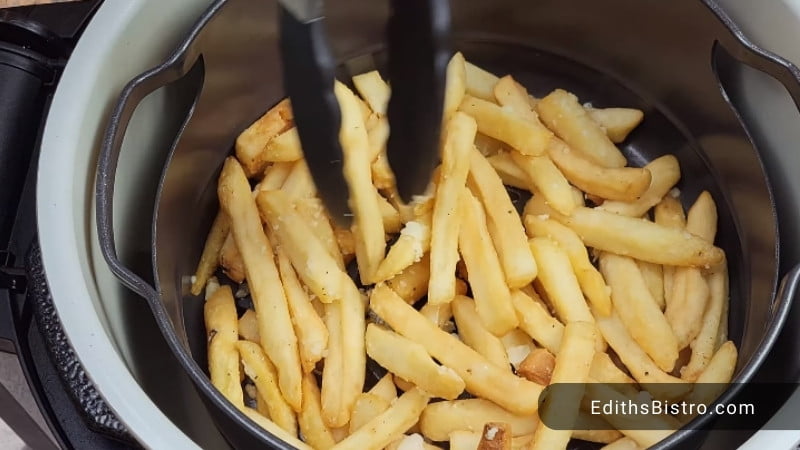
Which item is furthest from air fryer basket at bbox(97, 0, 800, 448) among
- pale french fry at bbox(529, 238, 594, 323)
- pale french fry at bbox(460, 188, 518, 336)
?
pale french fry at bbox(460, 188, 518, 336)

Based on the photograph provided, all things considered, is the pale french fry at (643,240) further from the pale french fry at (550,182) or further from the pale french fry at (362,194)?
the pale french fry at (362,194)

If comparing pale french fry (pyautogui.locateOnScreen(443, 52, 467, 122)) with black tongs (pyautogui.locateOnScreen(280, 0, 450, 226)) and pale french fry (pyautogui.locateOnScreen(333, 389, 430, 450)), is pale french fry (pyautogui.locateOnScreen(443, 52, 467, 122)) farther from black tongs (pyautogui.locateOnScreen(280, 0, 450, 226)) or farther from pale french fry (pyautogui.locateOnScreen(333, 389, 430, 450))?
pale french fry (pyautogui.locateOnScreen(333, 389, 430, 450))

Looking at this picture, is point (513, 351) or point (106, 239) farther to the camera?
point (513, 351)

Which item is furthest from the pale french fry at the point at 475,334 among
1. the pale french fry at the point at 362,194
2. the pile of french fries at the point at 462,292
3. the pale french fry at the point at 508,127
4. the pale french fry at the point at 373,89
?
the pale french fry at the point at 373,89

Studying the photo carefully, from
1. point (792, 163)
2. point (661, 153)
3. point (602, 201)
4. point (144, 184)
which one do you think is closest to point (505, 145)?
point (602, 201)

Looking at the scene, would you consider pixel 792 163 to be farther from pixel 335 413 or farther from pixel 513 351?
pixel 335 413

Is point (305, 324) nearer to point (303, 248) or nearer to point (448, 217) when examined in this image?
point (303, 248)

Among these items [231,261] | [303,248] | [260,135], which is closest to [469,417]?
[303,248]
